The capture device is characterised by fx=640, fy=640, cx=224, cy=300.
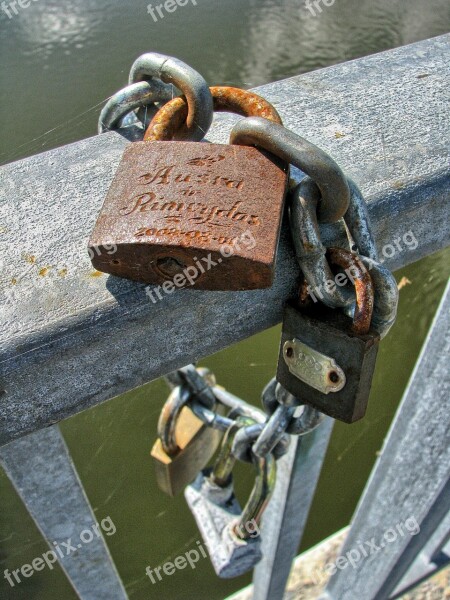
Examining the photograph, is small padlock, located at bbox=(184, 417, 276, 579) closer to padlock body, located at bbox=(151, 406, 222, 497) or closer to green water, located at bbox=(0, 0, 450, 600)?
padlock body, located at bbox=(151, 406, 222, 497)

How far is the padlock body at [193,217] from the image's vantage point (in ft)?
1.84

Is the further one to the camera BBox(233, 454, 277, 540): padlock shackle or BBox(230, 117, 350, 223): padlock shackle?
BBox(233, 454, 277, 540): padlock shackle

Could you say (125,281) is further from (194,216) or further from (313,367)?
(313,367)

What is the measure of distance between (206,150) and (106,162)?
0.12 m

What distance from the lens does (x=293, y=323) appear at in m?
0.66

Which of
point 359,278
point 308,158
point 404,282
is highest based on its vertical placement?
point 308,158

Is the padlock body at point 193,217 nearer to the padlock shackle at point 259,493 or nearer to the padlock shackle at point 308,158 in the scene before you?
the padlock shackle at point 308,158

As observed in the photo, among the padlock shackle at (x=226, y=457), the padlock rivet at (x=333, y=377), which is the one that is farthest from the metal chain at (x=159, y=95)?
the padlock shackle at (x=226, y=457)

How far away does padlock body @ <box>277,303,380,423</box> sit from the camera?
25.5 inches

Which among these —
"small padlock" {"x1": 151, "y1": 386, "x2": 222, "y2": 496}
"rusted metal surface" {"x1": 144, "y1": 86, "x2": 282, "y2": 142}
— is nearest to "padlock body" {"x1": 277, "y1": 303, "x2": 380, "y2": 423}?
"rusted metal surface" {"x1": 144, "y1": 86, "x2": 282, "y2": 142}

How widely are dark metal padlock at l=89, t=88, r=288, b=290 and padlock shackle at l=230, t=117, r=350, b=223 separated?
0.02 metres

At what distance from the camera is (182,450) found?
1.08 metres

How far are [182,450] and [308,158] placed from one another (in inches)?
25.6

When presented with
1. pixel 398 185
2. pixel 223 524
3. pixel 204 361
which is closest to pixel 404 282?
pixel 204 361
